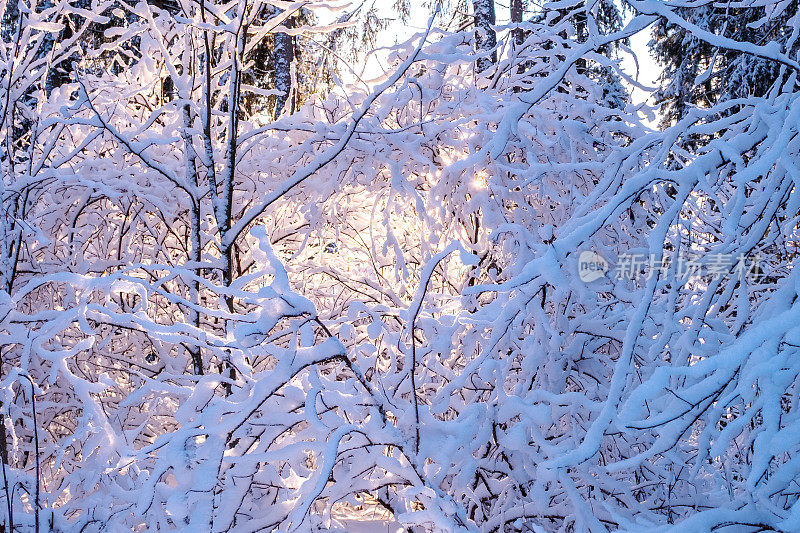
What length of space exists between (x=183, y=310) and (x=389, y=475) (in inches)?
81.9

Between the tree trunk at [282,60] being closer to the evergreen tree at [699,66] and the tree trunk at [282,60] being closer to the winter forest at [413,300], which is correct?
the winter forest at [413,300]

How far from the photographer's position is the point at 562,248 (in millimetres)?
1563

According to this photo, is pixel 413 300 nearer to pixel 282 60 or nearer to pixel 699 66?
pixel 282 60

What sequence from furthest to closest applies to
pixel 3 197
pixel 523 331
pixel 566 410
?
1. pixel 3 197
2. pixel 523 331
3. pixel 566 410

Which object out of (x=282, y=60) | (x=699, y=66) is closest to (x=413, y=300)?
(x=282, y=60)

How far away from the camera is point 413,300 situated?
2008mm

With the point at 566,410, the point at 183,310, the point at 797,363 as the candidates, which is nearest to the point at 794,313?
the point at 797,363

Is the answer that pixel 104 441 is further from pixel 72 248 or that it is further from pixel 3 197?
pixel 72 248

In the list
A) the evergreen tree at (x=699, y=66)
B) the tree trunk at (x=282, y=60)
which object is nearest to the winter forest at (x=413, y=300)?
the tree trunk at (x=282, y=60)

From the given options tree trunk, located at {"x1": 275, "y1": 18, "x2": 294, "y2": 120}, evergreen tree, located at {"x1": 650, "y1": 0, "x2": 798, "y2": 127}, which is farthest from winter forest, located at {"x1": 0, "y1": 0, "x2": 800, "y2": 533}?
evergreen tree, located at {"x1": 650, "y1": 0, "x2": 798, "y2": 127}

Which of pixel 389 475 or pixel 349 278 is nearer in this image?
pixel 389 475

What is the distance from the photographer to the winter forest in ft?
5.48

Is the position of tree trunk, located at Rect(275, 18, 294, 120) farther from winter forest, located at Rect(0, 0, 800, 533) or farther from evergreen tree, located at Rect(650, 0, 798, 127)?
→ evergreen tree, located at Rect(650, 0, 798, 127)

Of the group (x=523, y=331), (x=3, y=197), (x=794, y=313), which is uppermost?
(x=3, y=197)
